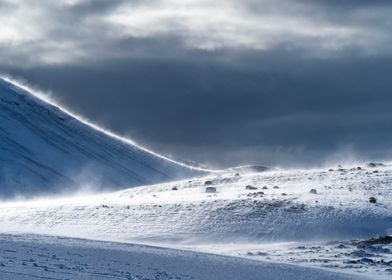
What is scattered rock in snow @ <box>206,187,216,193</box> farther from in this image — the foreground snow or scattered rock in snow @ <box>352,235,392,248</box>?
the foreground snow

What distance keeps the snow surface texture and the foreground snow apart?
8.92 ft

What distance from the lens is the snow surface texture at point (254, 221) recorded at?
3152cm

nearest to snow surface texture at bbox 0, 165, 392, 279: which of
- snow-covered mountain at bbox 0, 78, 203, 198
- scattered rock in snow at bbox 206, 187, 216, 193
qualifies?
scattered rock in snow at bbox 206, 187, 216, 193

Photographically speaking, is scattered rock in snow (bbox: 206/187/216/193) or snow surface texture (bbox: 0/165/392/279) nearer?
snow surface texture (bbox: 0/165/392/279)

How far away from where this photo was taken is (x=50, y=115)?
11088 centimetres

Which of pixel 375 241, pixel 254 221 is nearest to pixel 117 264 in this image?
pixel 375 241

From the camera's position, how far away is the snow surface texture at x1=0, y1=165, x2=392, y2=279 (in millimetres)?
31516

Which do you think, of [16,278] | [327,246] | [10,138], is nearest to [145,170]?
[10,138]

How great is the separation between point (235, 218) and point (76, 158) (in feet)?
223

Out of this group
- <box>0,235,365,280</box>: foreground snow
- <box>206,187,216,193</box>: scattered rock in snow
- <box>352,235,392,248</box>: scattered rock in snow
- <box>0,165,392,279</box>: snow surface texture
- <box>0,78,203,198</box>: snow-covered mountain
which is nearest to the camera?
<box>0,235,365,280</box>: foreground snow

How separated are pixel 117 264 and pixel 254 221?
451 inches

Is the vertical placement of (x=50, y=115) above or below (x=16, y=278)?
above

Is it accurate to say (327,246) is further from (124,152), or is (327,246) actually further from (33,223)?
(124,152)

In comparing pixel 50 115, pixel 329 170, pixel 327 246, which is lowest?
pixel 327 246
